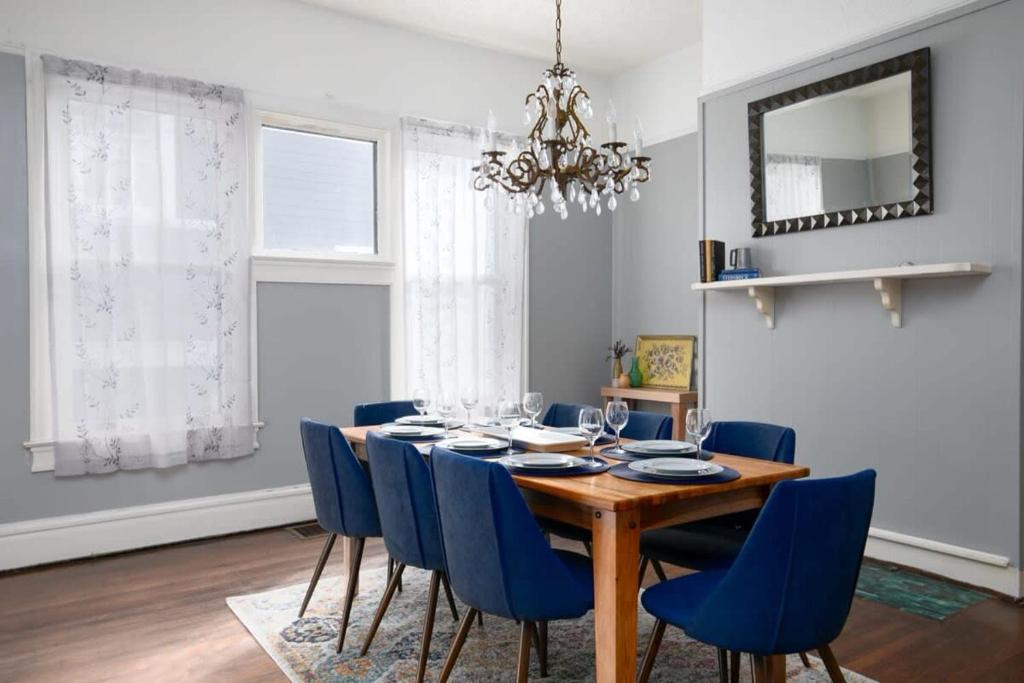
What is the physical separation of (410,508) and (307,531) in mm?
2179

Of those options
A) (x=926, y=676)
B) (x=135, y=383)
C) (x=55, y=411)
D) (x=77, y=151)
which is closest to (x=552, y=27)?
(x=77, y=151)

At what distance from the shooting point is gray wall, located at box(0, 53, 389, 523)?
359 cm

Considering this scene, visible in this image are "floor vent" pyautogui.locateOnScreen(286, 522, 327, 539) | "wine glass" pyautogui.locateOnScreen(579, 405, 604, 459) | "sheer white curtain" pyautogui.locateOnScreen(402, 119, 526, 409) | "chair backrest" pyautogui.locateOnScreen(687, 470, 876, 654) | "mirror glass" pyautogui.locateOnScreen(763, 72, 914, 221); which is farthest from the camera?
"sheer white curtain" pyautogui.locateOnScreen(402, 119, 526, 409)

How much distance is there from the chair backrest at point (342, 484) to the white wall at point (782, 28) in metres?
3.06

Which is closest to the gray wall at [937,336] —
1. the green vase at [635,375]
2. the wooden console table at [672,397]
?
the wooden console table at [672,397]

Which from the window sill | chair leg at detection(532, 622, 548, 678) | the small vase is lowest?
chair leg at detection(532, 622, 548, 678)

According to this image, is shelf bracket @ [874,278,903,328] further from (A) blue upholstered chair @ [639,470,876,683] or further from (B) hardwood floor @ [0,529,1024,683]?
(A) blue upholstered chair @ [639,470,876,683]

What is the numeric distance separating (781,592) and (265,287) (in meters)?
3.45

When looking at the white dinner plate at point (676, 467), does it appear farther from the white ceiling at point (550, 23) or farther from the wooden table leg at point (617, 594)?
the white ceiling at point (550, 23)

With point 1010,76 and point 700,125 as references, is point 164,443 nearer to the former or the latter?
point 700,125

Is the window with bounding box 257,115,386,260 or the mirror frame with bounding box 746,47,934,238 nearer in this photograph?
the mirror frame with bounding box 746,47,934,238

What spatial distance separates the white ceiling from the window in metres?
0.76

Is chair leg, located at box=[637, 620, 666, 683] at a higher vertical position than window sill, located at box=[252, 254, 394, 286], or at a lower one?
lower

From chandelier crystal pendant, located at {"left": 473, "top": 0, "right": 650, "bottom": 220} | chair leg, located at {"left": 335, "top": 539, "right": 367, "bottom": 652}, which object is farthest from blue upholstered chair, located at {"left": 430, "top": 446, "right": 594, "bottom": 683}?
A: chandelier crystal pendant, located at {"left": 473, "top": 0, "right": 650, "bottom": 220}
